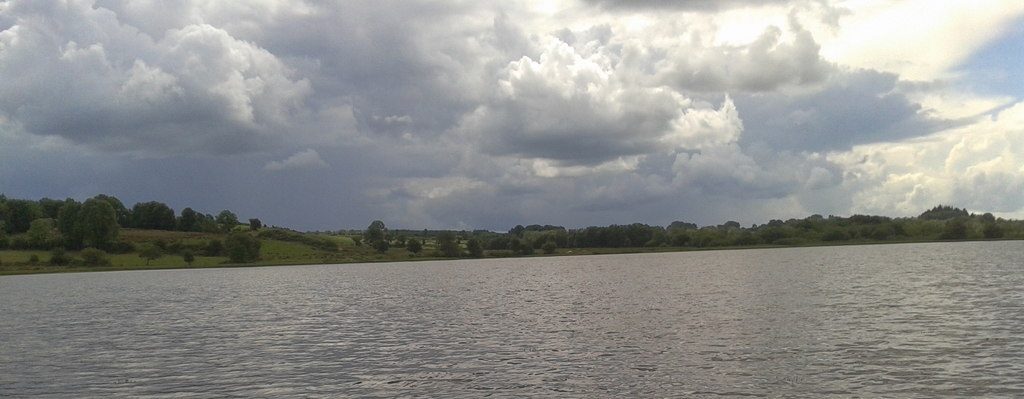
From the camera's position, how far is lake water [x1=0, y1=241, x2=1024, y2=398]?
35219 millimetres

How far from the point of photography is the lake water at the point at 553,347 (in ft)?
116

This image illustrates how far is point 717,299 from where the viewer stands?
259 ft

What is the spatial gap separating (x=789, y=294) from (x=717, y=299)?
8.26 meters

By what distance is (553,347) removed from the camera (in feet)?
157

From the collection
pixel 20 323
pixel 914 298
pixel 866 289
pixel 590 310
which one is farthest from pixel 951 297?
pixel 20 323

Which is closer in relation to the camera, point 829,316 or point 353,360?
point 353,360

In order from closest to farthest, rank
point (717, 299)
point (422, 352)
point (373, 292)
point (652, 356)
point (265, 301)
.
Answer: point (652, 356), point (422, 352), point (717, 299), point (265, 301), point (373, 292)

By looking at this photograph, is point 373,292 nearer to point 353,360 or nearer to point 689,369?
point 353,360

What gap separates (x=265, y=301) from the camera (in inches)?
3780

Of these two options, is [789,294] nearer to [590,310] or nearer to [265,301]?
[590,310]

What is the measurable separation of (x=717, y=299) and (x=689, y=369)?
4235cm

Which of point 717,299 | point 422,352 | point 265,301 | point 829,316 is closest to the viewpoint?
point 422,352

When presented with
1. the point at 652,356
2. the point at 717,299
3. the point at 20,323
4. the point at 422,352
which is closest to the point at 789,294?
the point at 717,299

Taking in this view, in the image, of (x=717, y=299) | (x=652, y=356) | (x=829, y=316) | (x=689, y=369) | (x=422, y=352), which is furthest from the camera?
(x=717, y=299)
